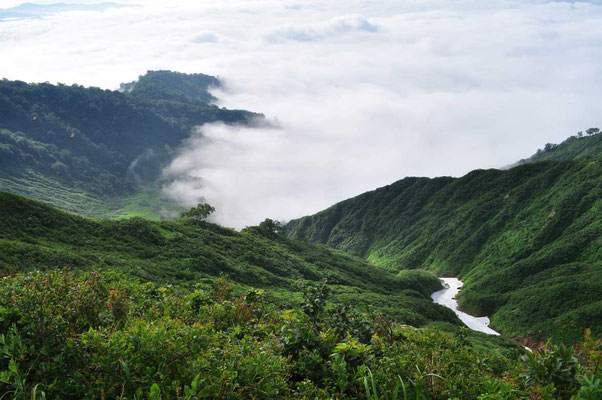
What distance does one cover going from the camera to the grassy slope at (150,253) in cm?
3044

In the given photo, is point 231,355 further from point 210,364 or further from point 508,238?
point 508,238

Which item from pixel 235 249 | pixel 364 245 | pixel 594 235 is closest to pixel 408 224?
pixel 364 245

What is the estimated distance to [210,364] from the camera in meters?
4.50

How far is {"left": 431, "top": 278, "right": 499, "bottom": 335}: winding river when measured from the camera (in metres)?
83.6

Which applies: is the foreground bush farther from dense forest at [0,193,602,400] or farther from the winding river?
the winding river

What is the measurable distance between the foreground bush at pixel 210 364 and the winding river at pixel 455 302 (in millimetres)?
85799

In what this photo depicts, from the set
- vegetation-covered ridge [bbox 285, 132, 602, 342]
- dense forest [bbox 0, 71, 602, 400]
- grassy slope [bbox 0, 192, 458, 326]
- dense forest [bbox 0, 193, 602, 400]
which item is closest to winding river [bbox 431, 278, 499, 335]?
vegetation-covered ridge [bbox 285, 132, 602, 342]

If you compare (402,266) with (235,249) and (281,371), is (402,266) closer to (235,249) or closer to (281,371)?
(235,249)

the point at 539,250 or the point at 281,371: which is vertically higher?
the point at 539,250

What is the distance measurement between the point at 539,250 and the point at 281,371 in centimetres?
11781

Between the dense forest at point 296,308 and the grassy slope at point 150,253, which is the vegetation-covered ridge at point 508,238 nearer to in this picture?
the dense forest at point 296,308

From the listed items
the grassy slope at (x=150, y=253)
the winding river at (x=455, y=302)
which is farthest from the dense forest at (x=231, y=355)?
the winding river at (x=455, y=302)

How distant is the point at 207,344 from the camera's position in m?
4.93

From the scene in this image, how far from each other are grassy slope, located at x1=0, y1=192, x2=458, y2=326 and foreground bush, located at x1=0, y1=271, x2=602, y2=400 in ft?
41.7
